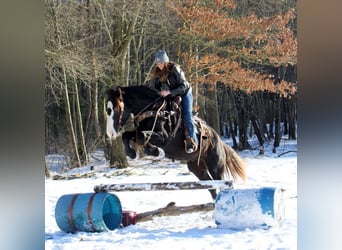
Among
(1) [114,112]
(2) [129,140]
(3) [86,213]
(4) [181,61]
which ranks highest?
(4) [181,61]

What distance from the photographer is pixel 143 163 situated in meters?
4.88

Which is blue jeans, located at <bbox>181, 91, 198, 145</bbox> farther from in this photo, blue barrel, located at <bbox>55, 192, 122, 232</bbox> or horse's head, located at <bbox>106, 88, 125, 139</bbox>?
blue barrel, located at <bbox>55, 192, 122, 232</bbox>

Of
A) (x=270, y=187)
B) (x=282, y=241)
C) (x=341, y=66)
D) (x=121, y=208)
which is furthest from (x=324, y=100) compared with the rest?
(x=121, y=208)

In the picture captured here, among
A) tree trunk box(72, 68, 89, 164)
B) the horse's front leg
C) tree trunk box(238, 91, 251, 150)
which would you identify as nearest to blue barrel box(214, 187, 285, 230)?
tree trunk box(238, 91, 251, 150)

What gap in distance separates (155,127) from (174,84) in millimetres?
392

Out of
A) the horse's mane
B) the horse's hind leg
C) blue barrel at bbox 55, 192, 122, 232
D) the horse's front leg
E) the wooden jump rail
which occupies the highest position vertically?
the horse's mane

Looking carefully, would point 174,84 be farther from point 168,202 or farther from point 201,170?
point 168,202

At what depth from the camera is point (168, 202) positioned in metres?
4.88

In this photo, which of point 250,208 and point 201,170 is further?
point 201,170

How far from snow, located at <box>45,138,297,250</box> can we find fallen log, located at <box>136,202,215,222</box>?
0.03 meters

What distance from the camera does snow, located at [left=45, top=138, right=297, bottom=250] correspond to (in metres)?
4.79

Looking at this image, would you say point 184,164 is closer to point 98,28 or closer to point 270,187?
point 270,187

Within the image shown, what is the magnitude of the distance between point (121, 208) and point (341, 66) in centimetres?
217

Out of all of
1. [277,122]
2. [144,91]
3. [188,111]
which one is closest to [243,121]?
[277,122]
